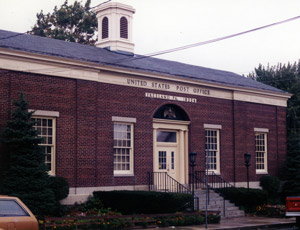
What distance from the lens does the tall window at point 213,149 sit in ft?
99.7

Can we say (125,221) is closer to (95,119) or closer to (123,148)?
(95,119)

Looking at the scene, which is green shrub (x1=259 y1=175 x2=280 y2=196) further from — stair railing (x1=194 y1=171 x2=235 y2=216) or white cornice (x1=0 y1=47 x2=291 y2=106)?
white cornice (x1=0 y1=47 x2=291 y2=106)

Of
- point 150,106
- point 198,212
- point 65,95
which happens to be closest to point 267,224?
point 198,212

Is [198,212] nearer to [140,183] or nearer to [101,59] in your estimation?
[140,183]

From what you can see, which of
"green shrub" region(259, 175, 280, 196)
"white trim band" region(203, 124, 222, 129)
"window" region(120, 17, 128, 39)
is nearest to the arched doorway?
"white trim band" region(203, 124, 222, 129)

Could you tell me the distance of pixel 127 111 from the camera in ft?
86.6

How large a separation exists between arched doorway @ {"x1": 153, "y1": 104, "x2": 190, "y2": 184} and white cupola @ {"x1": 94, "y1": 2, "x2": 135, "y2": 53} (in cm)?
514

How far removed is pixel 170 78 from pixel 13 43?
8434 millimetres

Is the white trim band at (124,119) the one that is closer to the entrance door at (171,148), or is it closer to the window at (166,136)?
the entrance door at (171,148)

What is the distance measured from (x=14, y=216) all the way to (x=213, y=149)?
61.4 feet

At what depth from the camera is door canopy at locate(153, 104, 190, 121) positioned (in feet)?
92.5

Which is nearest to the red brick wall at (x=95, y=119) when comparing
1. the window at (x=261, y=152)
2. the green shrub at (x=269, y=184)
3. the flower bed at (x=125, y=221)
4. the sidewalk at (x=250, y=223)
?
the green shrub at (x=269, y=184)

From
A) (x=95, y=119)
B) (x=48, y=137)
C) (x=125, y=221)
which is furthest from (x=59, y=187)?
(x=95, y=119)

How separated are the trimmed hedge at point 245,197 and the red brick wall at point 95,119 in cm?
248
